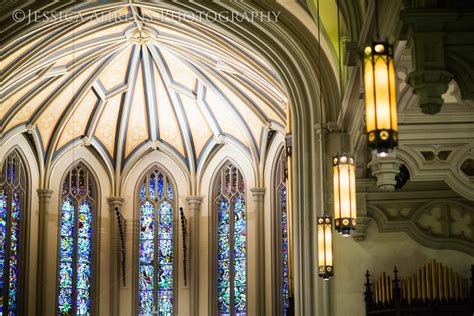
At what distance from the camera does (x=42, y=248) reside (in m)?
24.2

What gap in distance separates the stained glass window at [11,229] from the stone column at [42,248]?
0.48m

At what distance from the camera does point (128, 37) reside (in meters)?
21.8

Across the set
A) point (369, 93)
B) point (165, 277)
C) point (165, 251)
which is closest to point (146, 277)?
point (165, 277)

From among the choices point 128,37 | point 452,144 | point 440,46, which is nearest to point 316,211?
point 452,144

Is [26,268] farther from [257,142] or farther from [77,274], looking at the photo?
[257,142]

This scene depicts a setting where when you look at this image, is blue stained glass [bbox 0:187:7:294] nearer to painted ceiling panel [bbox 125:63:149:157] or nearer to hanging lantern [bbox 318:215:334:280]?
painted ceiling panel [bbox 125:63:149:157]

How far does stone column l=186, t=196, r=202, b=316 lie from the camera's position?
2492 cm

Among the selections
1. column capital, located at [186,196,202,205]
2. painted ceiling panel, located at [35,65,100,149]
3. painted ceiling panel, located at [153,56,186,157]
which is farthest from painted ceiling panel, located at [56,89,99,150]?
column capital, located at [186,196,202,205]

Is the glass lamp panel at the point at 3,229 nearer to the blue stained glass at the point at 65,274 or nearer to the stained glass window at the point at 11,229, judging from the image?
the stained glass window at the point at 11,229

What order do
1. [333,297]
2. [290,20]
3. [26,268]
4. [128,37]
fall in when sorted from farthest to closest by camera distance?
[26,268], [128,37], [290,20], [333,297]

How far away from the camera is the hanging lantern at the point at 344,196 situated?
10.4m

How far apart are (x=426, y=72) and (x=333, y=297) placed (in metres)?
8.91

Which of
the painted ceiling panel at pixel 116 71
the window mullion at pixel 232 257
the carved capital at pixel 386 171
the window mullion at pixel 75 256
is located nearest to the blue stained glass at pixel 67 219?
the window mullion at pixel 75 256

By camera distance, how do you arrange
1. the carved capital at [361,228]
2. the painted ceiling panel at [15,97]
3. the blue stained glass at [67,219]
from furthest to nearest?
the blue stained glass at [67,219] → the painted ceiling panel at [15,97] → the carved capital at [361,228]
